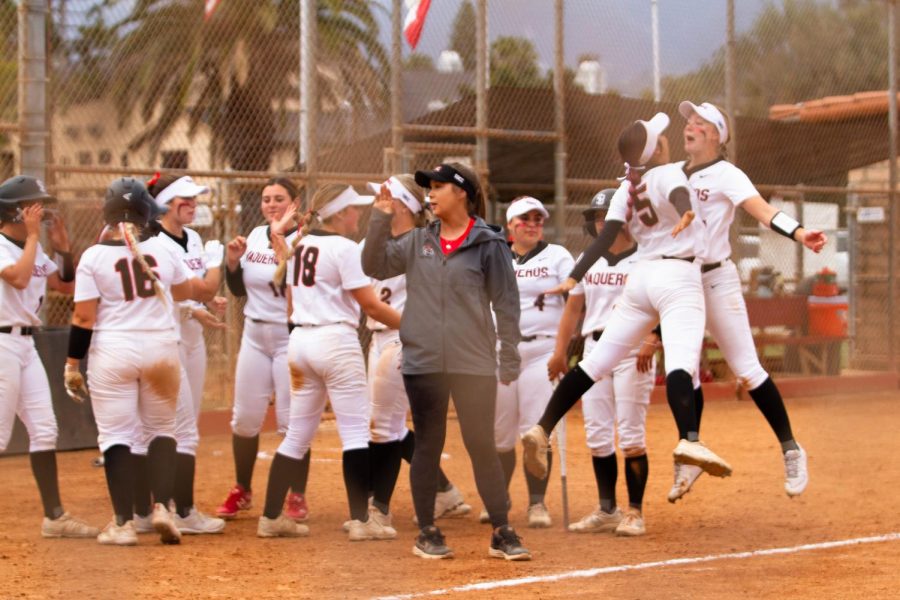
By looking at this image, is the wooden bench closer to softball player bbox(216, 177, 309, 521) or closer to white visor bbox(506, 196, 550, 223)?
white visor bbox(506, 196, 550, 223)

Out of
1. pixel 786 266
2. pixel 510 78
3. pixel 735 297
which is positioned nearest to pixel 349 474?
pixel 735 297

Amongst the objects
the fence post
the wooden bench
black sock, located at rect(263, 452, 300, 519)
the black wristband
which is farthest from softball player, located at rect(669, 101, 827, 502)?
the wooden bench

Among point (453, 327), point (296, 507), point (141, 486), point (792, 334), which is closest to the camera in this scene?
point (453, 327)

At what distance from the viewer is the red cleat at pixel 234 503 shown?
762 cm

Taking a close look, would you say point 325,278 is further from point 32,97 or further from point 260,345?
point 32,97

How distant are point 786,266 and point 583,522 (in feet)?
36.1

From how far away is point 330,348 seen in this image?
22.0ft

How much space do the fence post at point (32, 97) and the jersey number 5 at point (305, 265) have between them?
4.09 meters

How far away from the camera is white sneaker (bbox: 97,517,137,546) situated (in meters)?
6.52

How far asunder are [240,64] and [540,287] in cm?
468

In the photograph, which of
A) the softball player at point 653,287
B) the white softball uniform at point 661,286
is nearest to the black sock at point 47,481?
the softball player at point 653,287

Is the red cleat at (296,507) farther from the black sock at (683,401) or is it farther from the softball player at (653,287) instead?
the black sock at (683,401)

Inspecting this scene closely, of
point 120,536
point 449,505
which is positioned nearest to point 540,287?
point 449,505

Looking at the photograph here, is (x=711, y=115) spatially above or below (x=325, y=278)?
above
